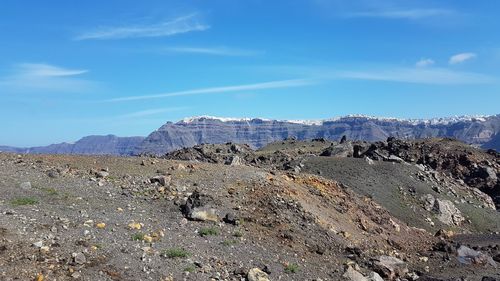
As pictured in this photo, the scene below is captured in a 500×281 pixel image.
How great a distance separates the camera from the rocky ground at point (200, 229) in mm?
17203

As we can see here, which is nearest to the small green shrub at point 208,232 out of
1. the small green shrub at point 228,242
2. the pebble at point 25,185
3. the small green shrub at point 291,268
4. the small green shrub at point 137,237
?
the small green shrub at point 228,242

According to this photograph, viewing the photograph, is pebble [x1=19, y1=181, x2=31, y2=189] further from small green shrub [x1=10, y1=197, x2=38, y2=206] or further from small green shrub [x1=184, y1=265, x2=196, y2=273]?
small green shrub [x1=184, y1=265, x2=196, y2=273]

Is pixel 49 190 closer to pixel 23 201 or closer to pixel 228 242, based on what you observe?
pixel 23 201

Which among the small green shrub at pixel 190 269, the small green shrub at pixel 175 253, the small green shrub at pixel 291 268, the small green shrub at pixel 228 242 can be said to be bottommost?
the small green shrub at pixel 291 268

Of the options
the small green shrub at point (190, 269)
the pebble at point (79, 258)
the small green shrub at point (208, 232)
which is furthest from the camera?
the small green shrub at point (208, 232)

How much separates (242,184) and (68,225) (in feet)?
37.6

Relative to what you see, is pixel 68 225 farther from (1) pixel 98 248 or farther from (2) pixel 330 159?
(2) pixel 330 159

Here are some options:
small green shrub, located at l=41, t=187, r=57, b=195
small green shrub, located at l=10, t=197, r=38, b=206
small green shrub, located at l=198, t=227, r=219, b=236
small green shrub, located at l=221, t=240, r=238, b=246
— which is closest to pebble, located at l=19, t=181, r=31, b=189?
small green shrub, located at l=41, t=187, r=57, b=195

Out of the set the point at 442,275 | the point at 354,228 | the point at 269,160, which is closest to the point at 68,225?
the point at 354,228

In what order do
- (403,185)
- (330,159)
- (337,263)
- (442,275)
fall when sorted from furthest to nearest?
1. (330,159)
2. (403,185)
3. (442,275)
4. (337,263)

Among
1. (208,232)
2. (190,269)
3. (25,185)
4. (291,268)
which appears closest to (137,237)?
(190,269)

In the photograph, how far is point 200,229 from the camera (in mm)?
21859

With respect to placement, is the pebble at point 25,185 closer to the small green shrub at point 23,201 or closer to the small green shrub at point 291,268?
the small green shrub at point 23,201

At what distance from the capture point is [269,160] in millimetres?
62375
